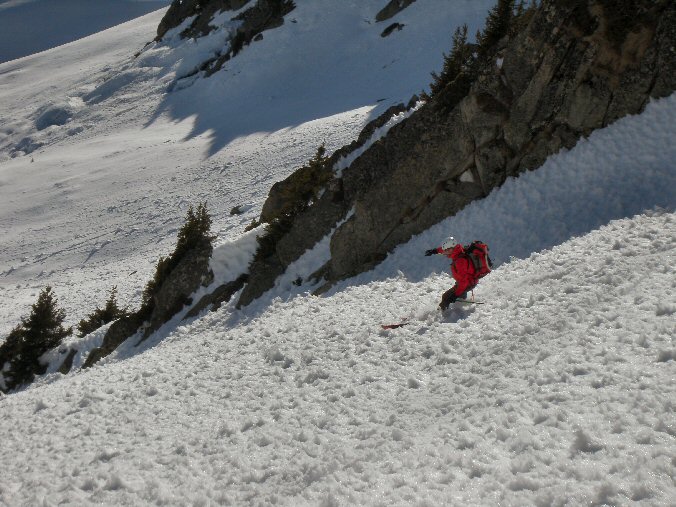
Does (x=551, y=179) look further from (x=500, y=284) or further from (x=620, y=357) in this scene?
(x=620, y=357)

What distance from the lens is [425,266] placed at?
1481 centimetres

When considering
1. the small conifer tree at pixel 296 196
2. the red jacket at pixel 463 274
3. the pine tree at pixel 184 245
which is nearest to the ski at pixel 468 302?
the red jacket at pixel 463 274

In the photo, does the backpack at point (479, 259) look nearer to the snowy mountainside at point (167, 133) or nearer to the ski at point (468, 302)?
the ski at point (468, 302)

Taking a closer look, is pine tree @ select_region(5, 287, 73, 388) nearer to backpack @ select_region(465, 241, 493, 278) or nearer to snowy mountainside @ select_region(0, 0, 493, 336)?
snowy mountainside @ select_region(0, 0, 493, 336)

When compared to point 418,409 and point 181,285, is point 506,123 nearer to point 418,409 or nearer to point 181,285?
point 418,409

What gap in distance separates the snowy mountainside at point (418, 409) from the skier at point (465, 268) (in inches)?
15.2

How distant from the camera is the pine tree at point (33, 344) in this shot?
916 inches

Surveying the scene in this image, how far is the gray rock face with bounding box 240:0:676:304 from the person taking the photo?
13664 mm

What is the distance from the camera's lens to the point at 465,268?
37.0 ft

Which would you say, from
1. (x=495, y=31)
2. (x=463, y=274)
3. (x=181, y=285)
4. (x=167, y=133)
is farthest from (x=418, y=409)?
(x=167, y=133)

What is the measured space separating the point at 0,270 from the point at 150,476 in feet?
111

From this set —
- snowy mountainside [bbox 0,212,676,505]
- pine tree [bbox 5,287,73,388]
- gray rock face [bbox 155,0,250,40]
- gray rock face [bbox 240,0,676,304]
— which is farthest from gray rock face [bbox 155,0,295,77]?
snowy mountainside [bbox 0,212,676,505]

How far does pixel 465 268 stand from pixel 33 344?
2113 cm

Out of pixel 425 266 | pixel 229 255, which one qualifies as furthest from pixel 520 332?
pixel 229 255
